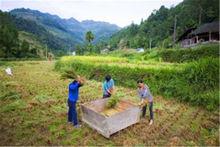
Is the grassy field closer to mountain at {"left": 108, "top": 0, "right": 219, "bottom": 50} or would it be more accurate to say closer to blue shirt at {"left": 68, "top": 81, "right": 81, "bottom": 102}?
blue shirt at {"left": 68, "top": 81, "right": 81, "bottom": 102}

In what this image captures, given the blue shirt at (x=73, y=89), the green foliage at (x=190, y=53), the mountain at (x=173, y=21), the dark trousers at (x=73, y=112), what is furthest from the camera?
the mountain at (x=173, y=21)

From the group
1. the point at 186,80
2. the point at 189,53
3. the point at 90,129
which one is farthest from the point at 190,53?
the point at 90,129

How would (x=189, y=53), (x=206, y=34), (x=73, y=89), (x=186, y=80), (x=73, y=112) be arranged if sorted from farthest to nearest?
(x=206, y=34) → (x=189, y=53) → (x=186, y=80) → (x=73, y=112) → (x=73, y=89)

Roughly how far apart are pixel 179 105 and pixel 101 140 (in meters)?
4.92

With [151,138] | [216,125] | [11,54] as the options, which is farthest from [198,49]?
[11,54]

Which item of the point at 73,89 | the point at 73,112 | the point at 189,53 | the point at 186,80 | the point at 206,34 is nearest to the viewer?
the point at 73,89

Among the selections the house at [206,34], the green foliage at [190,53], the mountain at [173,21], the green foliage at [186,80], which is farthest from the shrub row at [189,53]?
the mountain at [173,21]

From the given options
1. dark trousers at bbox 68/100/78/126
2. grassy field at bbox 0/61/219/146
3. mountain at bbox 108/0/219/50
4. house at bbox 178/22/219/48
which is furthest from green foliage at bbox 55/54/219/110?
mountain at bbox 108/0/219/50

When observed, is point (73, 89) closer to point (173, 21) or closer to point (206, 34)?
point (206, 34)

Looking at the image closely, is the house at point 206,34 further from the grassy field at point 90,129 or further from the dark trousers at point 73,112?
the dark trousers at point 73,112

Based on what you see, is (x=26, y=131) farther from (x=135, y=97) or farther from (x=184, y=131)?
(x=135, y=97)

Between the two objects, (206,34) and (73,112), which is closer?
(73,112)

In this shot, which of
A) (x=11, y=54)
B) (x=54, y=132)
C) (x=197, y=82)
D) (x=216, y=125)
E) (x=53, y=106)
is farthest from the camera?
(x=11, y=54)

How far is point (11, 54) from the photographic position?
5228 cm
